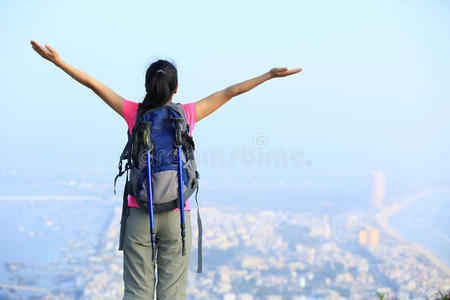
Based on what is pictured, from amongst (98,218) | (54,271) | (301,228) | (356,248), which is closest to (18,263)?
(54,271)

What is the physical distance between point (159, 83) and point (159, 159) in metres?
0.28

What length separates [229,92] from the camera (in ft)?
5.94

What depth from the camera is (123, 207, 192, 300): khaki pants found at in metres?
1.67

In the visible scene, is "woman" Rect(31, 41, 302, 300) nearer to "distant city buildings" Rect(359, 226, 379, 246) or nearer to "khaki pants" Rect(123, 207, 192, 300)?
"khaki pants" Rect(123, 207, 192, 300)

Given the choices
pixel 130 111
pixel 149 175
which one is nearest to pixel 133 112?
pixel 130 111

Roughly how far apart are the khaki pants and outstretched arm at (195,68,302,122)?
1.32 ft

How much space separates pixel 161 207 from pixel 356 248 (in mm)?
8352

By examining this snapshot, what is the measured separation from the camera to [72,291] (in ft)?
23.4

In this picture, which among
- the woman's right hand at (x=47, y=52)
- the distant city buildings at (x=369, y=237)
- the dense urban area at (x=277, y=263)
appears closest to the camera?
the woman's right hand at (x=47, y=52)

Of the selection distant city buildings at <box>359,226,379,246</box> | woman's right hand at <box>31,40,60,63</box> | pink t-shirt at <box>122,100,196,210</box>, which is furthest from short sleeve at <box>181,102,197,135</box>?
distant city buildings at <box>359,226,379,246</box>

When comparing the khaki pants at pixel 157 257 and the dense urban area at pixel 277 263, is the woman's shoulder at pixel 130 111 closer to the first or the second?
the khaki pants at pixel 157 257

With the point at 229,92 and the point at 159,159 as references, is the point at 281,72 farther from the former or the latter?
the point at 159,159

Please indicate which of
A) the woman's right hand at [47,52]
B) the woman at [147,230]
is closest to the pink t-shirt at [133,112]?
the woman at [147,230]

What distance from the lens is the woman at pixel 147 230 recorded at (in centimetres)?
168
